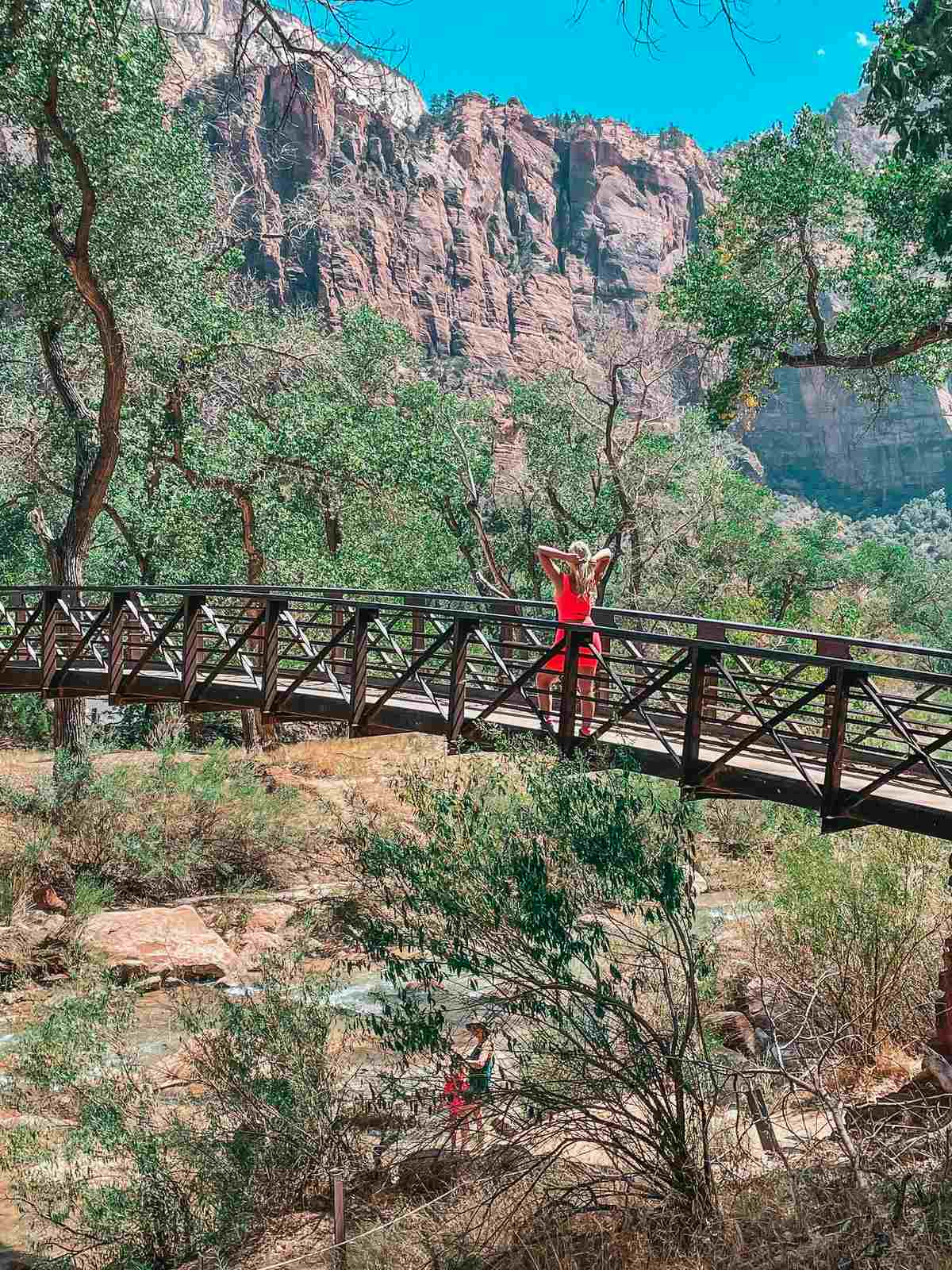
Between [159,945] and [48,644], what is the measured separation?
391 cm

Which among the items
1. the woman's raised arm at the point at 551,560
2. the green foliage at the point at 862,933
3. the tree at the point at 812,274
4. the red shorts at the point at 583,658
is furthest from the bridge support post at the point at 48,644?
the tree at the point at 812,274

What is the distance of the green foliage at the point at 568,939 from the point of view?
15.7 ft

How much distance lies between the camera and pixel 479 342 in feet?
309

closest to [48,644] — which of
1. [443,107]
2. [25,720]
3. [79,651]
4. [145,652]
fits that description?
[79,651]

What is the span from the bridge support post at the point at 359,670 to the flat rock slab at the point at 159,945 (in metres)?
3.06

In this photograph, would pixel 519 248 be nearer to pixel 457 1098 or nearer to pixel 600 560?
pixel 600 560

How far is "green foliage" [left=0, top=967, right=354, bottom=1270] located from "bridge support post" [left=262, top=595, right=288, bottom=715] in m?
3.79

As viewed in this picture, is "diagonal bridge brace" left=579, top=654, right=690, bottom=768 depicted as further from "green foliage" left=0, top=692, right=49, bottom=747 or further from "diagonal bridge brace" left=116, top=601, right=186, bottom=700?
"green foliage" left=0, top=692, right=49, bottom=747

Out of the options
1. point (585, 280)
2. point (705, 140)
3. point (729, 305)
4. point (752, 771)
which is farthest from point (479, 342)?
point (752, 771)

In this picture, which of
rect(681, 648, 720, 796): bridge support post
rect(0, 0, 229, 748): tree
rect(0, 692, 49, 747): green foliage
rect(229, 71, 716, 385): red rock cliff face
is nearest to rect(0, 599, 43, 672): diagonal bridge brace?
rect(0, 0, 229, 748): tree

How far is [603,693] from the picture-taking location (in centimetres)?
1028

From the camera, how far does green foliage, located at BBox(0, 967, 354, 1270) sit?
220 inches

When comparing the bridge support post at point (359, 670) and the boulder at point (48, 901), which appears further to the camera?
the boulder at point (48, 901)

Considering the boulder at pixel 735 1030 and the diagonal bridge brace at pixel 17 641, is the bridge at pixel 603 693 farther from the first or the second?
the boulder at pixel 735 1030
